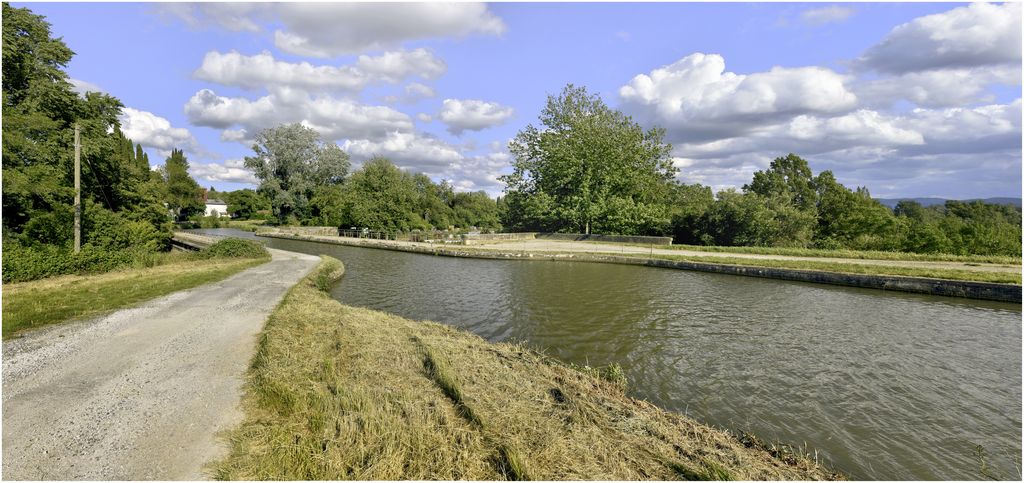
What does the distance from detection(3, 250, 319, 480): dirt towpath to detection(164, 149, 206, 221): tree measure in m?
79.5

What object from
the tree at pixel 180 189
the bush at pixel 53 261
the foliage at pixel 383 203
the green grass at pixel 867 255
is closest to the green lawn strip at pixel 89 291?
A: the bush at pixel 53 261

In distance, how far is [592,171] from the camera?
41.2 metres

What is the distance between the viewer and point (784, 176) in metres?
39.9

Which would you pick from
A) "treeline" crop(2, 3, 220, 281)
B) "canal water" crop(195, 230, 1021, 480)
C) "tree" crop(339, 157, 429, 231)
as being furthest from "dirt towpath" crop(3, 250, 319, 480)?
"tree" crop(339, 157, 429, 231)

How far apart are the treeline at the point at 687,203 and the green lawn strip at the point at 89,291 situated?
29991 mm

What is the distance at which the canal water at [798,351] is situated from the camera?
5.96m

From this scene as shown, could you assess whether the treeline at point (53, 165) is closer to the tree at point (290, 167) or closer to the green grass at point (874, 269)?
the green grass at point (874, 269)

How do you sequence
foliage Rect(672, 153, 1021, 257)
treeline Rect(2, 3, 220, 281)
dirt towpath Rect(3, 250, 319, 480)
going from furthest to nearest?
foliage Rect(672, 153, 1021, 257), treeline Rect(2, 3, 220, 281), dirt towpath Rect(3, 250, 319, 480)

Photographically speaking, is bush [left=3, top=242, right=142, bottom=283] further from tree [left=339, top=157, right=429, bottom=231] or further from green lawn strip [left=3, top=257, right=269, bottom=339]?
tree [left=339, top=157, right=429, bottom=231]

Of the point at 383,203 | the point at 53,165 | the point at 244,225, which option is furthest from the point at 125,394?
the point at 244,225

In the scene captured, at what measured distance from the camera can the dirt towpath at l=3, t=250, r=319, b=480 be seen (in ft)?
13.5

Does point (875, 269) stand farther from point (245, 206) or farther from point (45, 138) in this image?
point (245, 206)

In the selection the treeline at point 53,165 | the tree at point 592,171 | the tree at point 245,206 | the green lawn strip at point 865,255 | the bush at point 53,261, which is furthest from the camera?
the tree at point 245,206

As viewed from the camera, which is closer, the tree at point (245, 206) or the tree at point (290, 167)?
the tree at point (290, 167)
